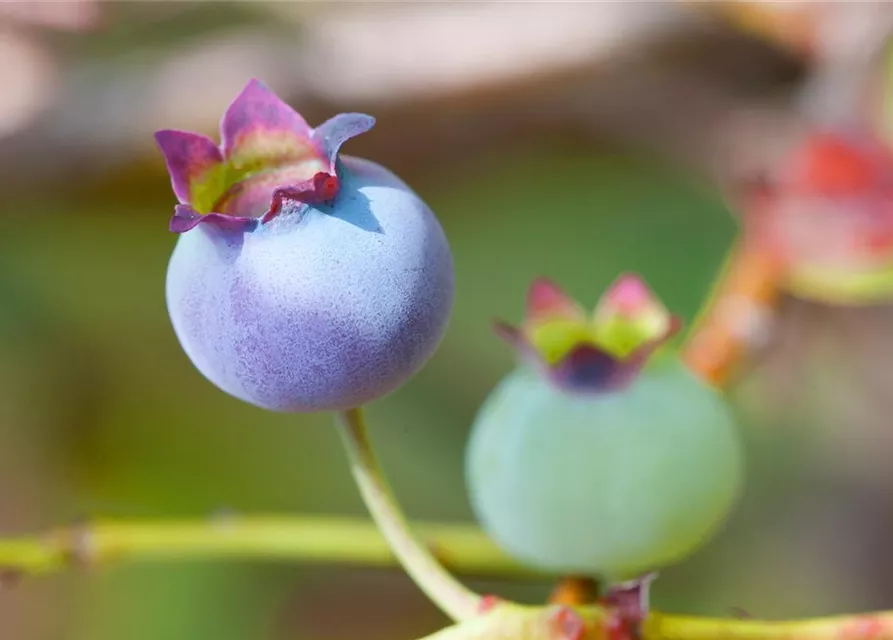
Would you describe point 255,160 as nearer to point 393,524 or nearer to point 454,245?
point 393,524

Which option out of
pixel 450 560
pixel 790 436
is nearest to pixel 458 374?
pixel 790 436

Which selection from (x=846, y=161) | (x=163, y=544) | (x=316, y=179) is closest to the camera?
(x=316, y=179)

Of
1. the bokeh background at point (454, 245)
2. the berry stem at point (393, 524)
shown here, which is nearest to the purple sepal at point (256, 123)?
the berry stem at point (393, 524)

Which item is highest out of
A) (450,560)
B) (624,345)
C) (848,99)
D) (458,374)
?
(848,99)

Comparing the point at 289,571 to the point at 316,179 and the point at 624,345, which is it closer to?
the point at 624,345

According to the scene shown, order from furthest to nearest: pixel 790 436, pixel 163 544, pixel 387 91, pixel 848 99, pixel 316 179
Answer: pixel 790 436 < pixel 387 91 < pixel 848 99 < pixel 163 544 < pixel 316 179

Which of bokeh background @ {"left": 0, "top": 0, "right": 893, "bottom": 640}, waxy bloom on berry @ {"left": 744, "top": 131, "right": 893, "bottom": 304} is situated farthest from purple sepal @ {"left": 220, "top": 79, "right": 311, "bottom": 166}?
bokeh background @ {"left": 0, "top": 0, "right": 893, "bottom": 640}

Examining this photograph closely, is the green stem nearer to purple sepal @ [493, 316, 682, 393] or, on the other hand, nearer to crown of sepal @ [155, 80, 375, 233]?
purple sepal @ [493, 316, 682, 393]
